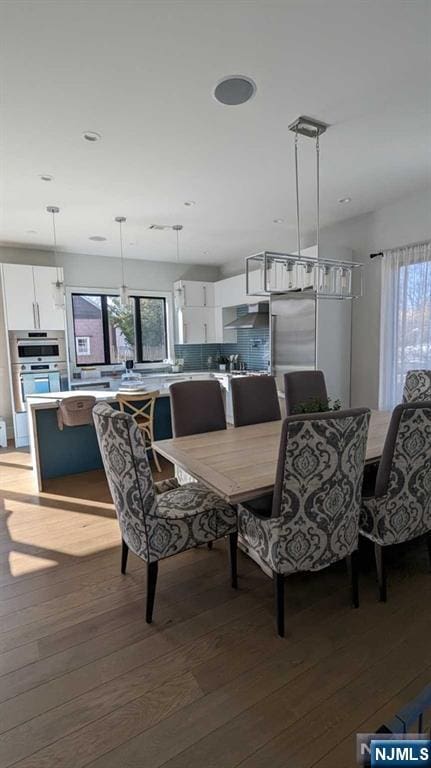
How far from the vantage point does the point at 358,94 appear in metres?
2.18

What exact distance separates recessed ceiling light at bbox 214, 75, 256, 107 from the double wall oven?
4.16 metres

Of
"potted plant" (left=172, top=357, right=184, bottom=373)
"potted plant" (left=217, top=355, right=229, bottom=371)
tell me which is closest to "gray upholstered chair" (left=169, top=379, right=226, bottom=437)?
"potted plant" (left=172, top=357, right=184, bottom=373)

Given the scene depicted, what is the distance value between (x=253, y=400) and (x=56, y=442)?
2180mm

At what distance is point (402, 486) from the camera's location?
73.6 inches

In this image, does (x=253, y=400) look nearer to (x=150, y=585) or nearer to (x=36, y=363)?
(x=150, y=585)

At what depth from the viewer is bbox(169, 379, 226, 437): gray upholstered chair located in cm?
277

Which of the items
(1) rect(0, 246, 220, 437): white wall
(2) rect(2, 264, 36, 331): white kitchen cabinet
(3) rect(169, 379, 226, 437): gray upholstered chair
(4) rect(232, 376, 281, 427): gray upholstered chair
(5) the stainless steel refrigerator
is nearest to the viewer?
(3) rect(169, 379, 226, 437): gray upholstered chair

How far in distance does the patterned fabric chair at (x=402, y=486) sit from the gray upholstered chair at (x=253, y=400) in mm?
1266

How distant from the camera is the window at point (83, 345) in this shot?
19.3 ft

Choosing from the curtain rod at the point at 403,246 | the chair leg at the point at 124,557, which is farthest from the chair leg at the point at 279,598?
the curtain rod at the point at 403,246

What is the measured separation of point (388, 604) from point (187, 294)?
5395 millimetres

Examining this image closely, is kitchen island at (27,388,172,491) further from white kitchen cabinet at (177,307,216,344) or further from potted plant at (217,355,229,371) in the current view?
potted plant at (217,355,229,371)

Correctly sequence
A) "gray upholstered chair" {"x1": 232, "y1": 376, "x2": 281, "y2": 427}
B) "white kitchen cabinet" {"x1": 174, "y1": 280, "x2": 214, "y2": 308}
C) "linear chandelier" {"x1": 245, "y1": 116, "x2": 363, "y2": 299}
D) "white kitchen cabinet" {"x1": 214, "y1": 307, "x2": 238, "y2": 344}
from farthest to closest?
1. "white kitchen cabinet" {"x1": 214, "y1": 307, "x2": 238, "y2": 344}
2. "white kitchen cabinet" {"x1": 174, "y1": 280, "x2": 214, "y2": 308}
3. "gray upholstered chair" {"x1": 232, "y1": 376, "x2": 281, "y2": 427}
4. "linear chandelier" {"x1": 245, "y1": 116, "x2": 363, "y2": 299}

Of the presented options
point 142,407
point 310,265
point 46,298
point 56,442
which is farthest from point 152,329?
point 310,265
